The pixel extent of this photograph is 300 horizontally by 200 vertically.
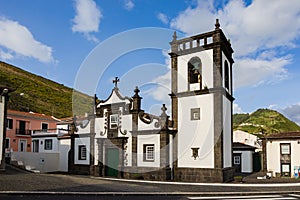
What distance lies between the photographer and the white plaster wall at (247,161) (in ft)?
91.8

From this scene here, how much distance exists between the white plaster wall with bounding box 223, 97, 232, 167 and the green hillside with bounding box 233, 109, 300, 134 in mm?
38617

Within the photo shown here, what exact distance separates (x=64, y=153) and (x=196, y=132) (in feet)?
38.3

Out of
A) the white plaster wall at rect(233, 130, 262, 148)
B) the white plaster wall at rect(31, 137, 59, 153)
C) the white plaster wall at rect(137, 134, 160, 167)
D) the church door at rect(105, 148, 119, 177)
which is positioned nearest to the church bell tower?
the white plaster wall at rect(137, 134, 160, 167)

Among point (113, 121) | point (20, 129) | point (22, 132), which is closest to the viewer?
point (113, 121)

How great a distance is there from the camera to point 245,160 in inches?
1112

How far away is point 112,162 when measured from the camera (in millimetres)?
21297

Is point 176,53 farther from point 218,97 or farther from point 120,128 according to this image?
point 120,128

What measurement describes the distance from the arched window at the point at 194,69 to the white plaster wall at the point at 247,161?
1206cm

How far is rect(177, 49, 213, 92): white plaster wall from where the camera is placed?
18.6 m

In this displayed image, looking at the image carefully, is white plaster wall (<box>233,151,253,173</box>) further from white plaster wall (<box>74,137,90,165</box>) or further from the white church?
white plaster wall (<box>74,137,90,165</box>)

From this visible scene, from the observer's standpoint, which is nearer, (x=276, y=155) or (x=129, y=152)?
(x=129, y=152)

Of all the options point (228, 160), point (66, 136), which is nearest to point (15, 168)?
point (66, 136)

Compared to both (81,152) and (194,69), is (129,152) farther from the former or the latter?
(194,69)

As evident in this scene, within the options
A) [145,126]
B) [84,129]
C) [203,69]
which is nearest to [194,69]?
[203,69]
